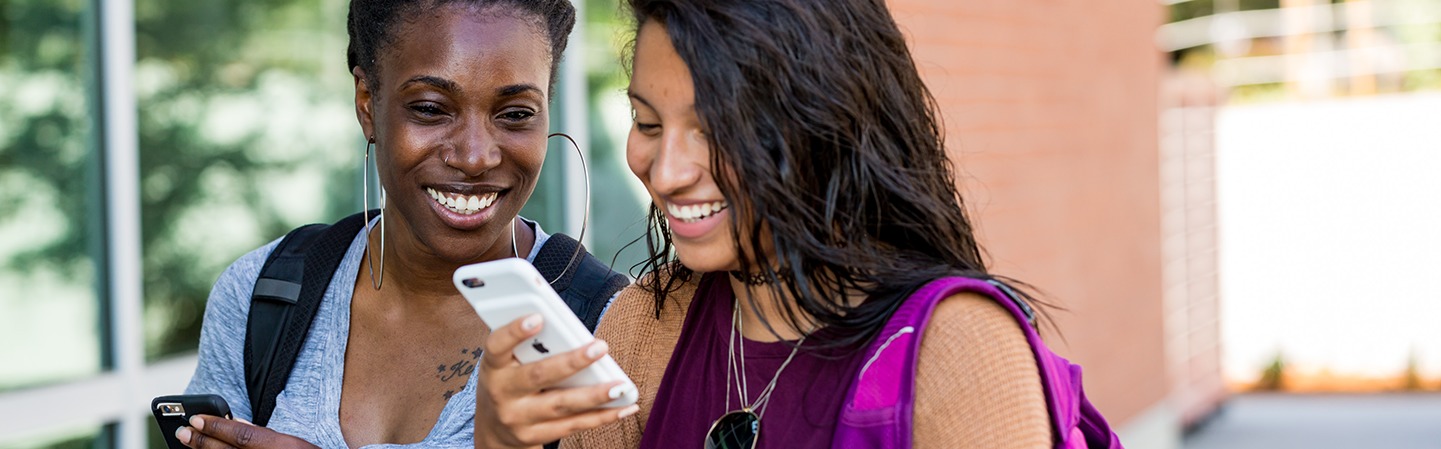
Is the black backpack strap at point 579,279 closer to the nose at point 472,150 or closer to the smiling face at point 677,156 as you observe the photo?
the nose at point 472,150

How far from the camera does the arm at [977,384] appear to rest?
5.45 feet

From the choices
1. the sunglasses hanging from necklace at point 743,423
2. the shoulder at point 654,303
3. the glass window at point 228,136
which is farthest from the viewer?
the glass window at point 228,136

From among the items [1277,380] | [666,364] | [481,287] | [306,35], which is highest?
[306,35]

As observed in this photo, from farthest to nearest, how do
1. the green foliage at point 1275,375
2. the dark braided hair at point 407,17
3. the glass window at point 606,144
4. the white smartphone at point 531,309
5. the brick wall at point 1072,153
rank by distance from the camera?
the green foliage at point 1275,375 < the brick wall at point 1072,153 < the glass window at point 606,144 < the dark braided hair at point 407,17 < the white smartphone at point 531,309

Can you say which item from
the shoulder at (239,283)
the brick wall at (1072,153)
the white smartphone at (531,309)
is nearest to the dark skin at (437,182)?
the shoulder at (239,283)

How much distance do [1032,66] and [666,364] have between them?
4798 millimetres

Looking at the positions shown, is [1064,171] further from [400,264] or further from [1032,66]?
[400,264]

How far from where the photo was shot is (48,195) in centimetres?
377

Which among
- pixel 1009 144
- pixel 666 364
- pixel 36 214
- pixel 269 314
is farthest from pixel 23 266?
pixel 1009 144

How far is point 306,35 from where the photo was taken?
4.26 metres

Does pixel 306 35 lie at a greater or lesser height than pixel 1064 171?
greater

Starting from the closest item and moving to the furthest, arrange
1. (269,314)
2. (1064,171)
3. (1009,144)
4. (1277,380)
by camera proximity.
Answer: (269,314)
(1009,144)
(1064,171)
(1277,380)

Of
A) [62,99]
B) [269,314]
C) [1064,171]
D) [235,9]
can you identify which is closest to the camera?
[269,314]

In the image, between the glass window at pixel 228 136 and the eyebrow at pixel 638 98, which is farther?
the glass window at pixel 228 136
